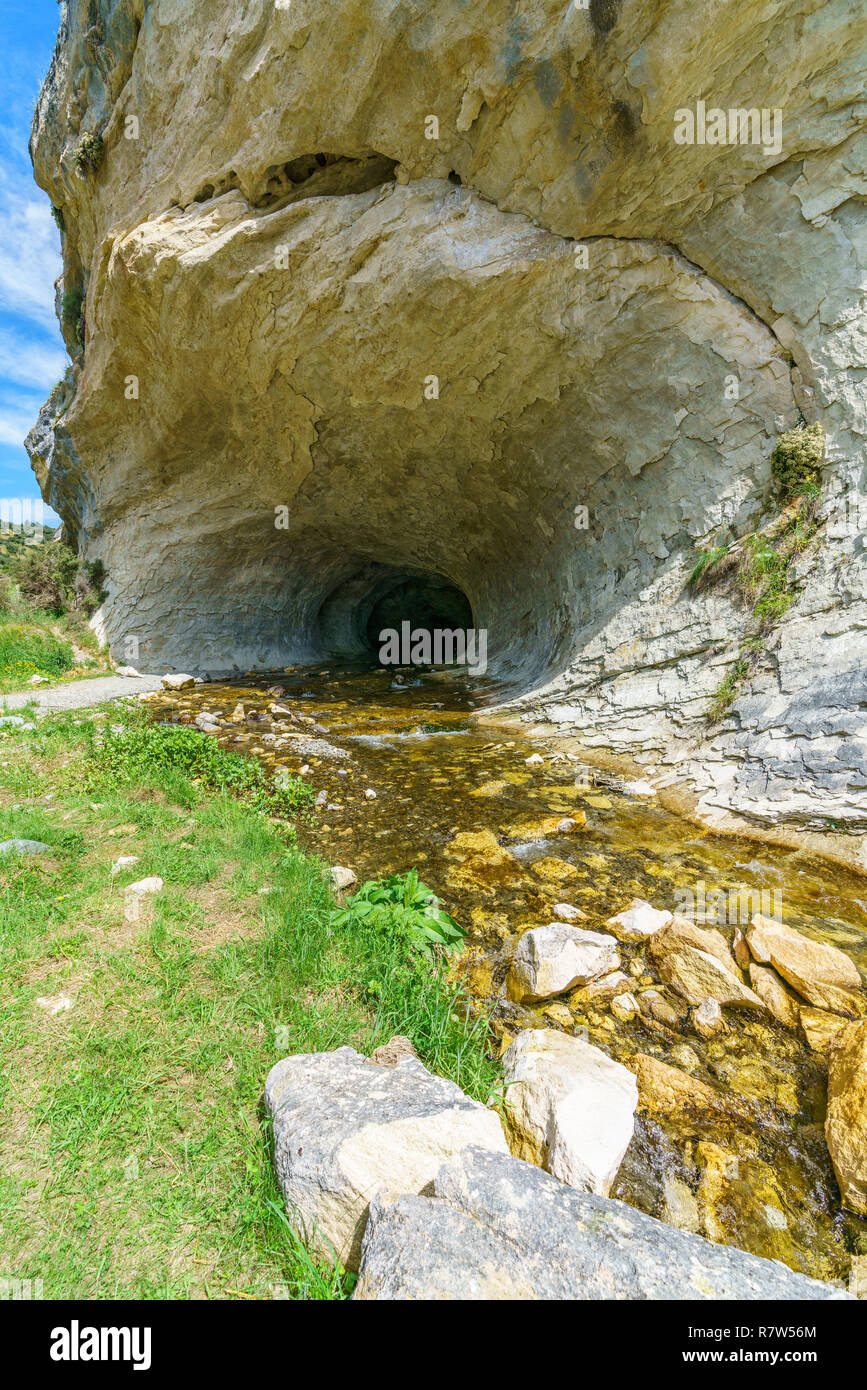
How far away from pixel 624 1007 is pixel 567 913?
763mm

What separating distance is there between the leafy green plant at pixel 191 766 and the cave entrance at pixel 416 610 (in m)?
18.3

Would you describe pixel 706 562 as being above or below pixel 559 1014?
above

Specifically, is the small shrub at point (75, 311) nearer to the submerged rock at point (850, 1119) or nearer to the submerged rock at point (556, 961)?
the submerged rock at point (556, 961)

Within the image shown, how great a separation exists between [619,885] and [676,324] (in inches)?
305

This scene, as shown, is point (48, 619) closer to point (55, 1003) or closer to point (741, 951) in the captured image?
point (55, 1003)

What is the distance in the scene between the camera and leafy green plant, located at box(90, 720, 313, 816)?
15.8 feet

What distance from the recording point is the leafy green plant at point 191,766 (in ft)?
15.8

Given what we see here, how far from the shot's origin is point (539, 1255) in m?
1.23

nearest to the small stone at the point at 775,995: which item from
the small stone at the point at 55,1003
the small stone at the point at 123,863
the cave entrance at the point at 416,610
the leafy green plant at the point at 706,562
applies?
the small stone at the point at 55,1003

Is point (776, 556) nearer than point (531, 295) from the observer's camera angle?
Yes

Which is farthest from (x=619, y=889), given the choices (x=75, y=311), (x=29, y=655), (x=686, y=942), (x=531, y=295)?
(x=75, y=311)
